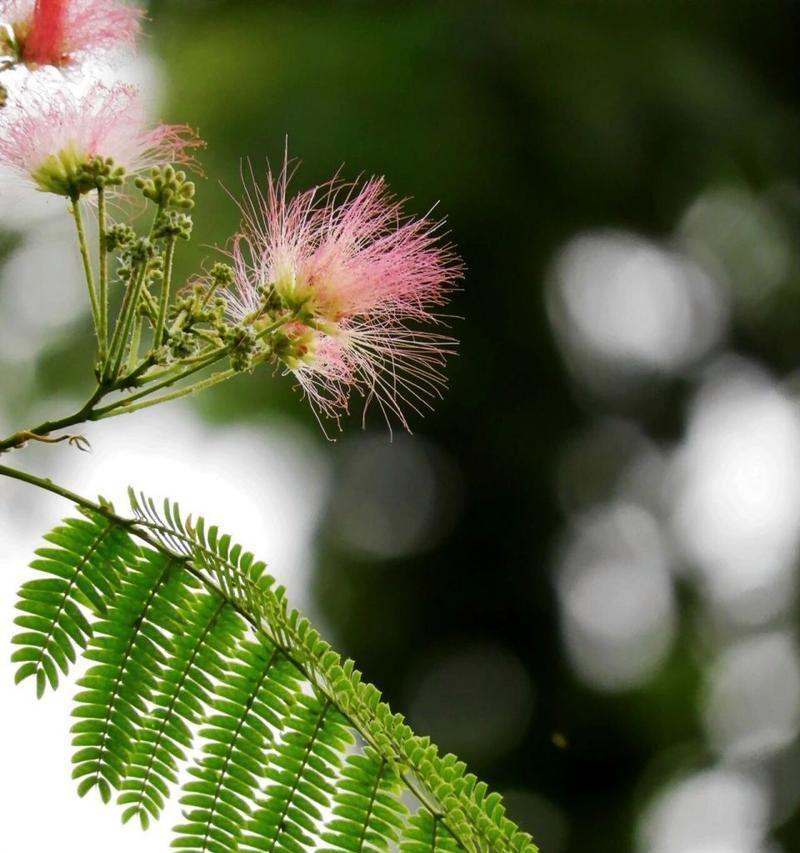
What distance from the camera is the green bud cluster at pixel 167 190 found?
5.70ft

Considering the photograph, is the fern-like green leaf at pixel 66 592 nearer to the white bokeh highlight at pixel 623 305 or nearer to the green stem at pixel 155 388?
the green stem at pixel 155 388

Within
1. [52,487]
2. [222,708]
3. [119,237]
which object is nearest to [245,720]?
[222,708]

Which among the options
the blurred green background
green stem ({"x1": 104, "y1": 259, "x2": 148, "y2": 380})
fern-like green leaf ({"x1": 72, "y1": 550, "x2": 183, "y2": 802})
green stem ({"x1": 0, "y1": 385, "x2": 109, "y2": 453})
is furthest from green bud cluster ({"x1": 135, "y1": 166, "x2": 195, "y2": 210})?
the blurred green background

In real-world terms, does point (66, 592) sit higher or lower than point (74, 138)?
lower

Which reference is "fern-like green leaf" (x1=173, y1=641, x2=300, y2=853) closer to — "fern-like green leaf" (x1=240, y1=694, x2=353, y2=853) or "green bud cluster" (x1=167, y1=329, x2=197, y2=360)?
"fern-like green leaf" (x1=240, y1=694, x2=353, y2=853)

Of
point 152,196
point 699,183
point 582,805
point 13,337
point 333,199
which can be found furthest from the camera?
point 699,183

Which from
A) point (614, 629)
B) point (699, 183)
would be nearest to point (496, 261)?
point (699, 183)

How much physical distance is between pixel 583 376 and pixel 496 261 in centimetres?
96

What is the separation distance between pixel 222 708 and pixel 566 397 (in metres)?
6.51

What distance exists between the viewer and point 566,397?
8.23 meters

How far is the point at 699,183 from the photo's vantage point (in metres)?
8.54

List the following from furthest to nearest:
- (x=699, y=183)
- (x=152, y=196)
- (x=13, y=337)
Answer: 1. (x=699, y=183)
2. (x=13, y=337)
3. (x=152, y=196)

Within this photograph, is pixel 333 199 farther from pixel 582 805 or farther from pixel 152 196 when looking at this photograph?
pixel 582 805

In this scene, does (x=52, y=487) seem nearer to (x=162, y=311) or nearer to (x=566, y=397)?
(x=162, y=311)
